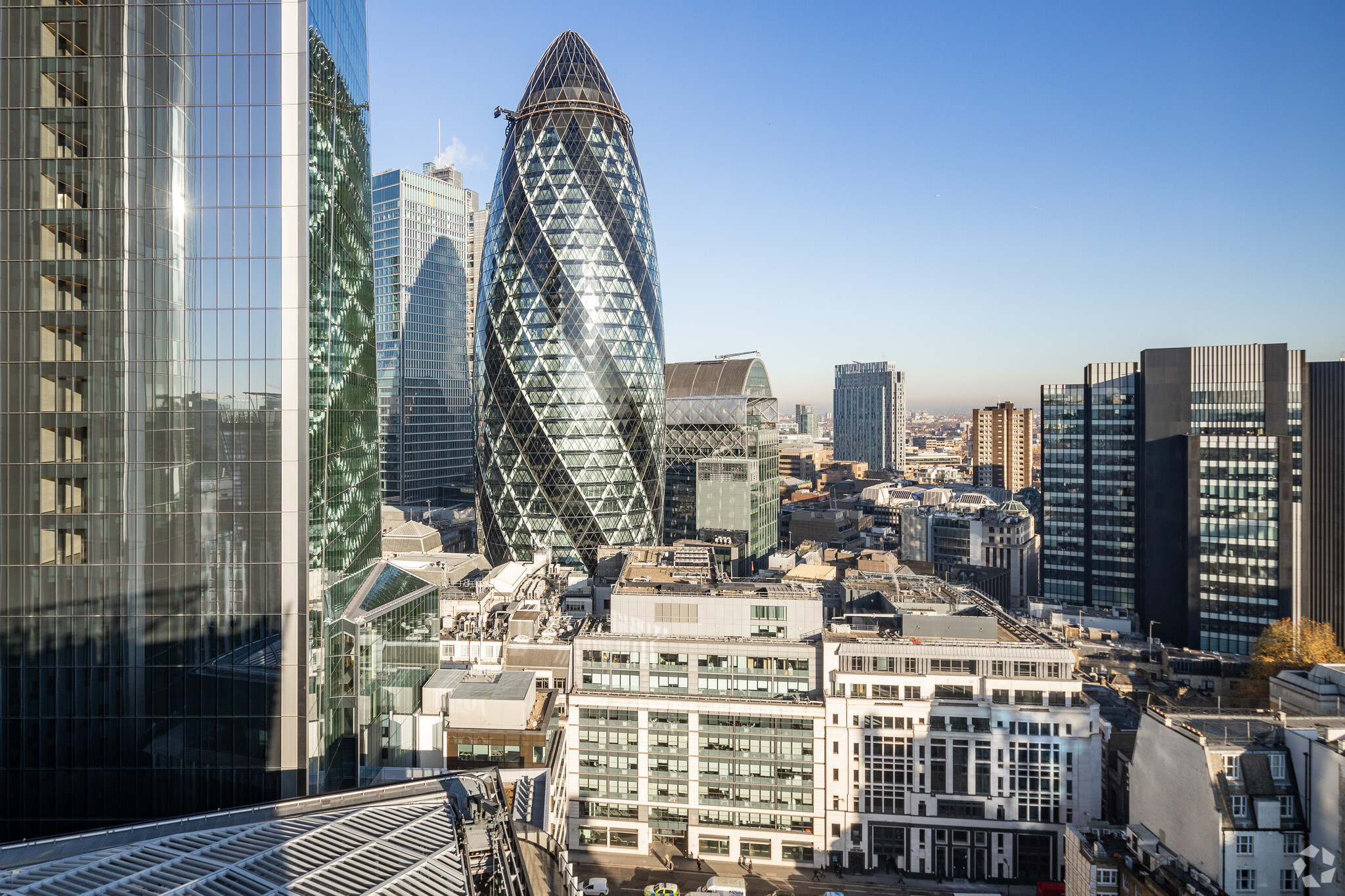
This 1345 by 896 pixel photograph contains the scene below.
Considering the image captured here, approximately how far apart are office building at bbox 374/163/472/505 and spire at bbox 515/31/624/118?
42628mm

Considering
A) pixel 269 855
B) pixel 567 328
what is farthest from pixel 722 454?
pixel 269 855

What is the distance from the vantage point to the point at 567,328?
81.1 metres

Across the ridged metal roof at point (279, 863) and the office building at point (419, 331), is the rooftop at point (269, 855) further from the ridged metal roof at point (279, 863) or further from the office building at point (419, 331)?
the office building at point (419, 331)

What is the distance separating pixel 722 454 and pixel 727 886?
62.7 m

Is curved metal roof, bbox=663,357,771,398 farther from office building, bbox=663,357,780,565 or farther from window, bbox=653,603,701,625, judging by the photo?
window, bbox=653,603,701,625

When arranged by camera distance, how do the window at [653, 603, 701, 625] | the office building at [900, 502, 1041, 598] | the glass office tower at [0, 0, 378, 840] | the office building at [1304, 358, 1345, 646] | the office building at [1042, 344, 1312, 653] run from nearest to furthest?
1. the glass office tower at [0, 0, 378, 840]
2. the window at [653, 603, 701, 625]
3. the office building at [1304, 358, 1345, 646]
4. the office building at [1042, 344, 1312, 653]
5. the office building at [900, 502, 1041, 598]

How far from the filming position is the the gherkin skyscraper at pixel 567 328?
81.3 m

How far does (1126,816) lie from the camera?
125ft

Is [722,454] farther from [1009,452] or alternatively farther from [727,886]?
[1009,452]

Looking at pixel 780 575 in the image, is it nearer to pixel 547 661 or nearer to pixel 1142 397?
pixel 547 661

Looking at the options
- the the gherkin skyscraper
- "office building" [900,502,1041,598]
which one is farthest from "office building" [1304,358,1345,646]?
the the gherkin skyscraper

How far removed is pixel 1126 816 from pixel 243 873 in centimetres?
4082

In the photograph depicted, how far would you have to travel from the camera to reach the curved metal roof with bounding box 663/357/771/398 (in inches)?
3770

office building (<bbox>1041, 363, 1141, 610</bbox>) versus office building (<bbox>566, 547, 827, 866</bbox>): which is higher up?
office building (<bbox>1041, 363, 1141, 610</bbox>)
